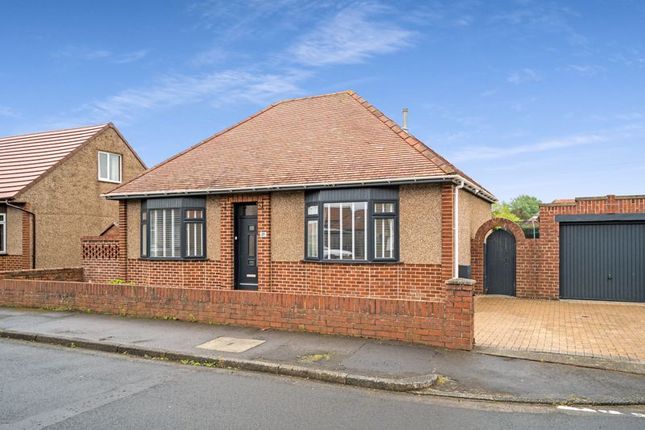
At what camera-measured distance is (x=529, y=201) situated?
2906 inches

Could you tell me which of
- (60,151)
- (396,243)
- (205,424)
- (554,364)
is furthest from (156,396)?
(60,151)

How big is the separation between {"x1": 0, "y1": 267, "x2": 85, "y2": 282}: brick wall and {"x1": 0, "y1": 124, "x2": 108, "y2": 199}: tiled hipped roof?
160 inches

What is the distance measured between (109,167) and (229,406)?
18.1 meters

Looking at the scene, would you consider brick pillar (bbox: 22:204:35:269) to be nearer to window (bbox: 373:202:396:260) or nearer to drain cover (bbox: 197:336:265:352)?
drain cover (bbox: 197:336:265:352)

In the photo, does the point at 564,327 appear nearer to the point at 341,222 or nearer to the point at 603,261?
the point at 603,261

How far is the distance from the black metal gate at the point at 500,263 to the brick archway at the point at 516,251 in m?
0.15

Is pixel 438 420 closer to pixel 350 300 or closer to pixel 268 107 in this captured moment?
pixel 350 300

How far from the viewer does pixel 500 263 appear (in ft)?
46.5

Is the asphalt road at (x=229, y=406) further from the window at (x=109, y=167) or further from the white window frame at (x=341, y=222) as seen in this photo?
the window at (x=109, y=167)

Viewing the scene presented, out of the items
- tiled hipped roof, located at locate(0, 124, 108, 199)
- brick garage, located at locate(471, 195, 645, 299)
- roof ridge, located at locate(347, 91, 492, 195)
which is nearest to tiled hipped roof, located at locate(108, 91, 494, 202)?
roof ridge, located at locate(347, 91, 492, 195)

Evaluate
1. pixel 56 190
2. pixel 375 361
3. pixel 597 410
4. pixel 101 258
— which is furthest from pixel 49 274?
pixel 597 410

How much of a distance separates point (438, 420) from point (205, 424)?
90.9 inches

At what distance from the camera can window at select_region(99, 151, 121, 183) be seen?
20438 mm

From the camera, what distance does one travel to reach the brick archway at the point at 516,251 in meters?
13.7
